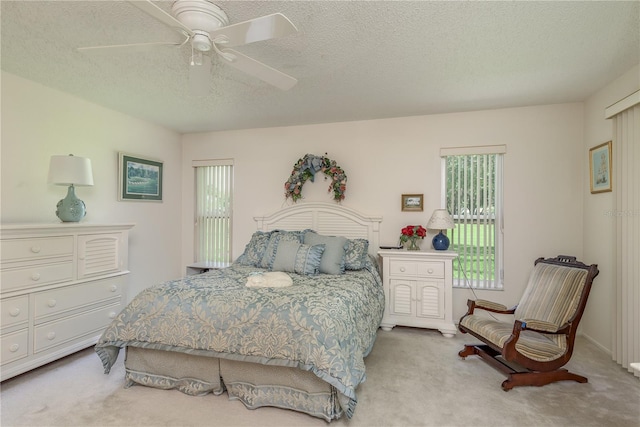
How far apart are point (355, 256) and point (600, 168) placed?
100 inches

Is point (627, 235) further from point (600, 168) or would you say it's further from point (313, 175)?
point (313, 175)

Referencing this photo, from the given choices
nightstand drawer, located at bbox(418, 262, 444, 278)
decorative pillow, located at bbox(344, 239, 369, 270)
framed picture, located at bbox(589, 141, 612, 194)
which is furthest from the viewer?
nightstand drawer, located at bbox(418, 262, 444, 278)

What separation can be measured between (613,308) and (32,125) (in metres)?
5.62

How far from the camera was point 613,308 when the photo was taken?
115 inches

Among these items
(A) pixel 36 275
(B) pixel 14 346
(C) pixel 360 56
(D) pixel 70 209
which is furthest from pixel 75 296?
(C) pixel 360 56

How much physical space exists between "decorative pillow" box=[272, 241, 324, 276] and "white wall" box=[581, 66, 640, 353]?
274 cm

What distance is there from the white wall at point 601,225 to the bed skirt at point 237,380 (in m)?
2.83

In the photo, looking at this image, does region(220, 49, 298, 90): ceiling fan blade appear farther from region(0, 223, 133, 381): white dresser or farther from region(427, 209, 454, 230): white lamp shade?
region(427, 209, 454, 230): white lamp shade

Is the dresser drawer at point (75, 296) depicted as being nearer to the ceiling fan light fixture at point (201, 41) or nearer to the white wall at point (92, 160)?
the white wall at point (92, 160)

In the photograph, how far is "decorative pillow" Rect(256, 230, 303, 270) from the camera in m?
3.52

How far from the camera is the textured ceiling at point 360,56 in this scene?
6.50 feet

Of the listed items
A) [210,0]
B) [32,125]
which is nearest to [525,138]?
[210,0]

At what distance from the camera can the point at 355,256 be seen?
3.50m

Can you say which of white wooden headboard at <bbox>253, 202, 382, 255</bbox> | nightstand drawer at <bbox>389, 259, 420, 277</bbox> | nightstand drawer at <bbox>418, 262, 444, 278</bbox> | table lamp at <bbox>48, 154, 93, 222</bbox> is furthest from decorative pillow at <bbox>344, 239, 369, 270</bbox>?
table lamp at <bbox>48, 154, 93, 222</bbox>
